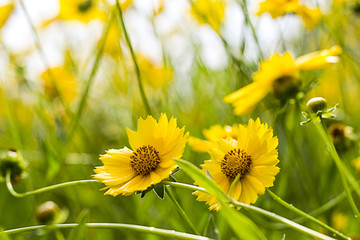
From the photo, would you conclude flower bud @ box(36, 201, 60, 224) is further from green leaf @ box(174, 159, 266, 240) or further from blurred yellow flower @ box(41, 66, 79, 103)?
blurred yellow flower @ box(41, 66, 79, 103)

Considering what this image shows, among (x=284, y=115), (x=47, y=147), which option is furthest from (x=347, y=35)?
(x=47, y=147)

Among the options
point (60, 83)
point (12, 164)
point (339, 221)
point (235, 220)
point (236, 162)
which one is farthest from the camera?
point (60, 83)

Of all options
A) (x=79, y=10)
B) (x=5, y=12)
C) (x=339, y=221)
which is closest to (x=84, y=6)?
(x=79, y=10)

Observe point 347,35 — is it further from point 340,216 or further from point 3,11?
point 3,11

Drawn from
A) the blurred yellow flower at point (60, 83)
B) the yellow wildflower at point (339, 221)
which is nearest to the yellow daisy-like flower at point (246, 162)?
the yellow wildflower at point (339, 221)

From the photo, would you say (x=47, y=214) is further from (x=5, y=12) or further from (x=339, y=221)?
(x=5, y=12)

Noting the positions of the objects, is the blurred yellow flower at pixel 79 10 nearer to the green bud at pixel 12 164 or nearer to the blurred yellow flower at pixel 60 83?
the blurred yellow flower at pixel 60 83

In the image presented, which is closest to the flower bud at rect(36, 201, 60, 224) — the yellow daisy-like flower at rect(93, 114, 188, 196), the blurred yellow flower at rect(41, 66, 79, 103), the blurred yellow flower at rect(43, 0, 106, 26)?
the yellow daisy-like flower at rect(93, 114, 188, 196)
